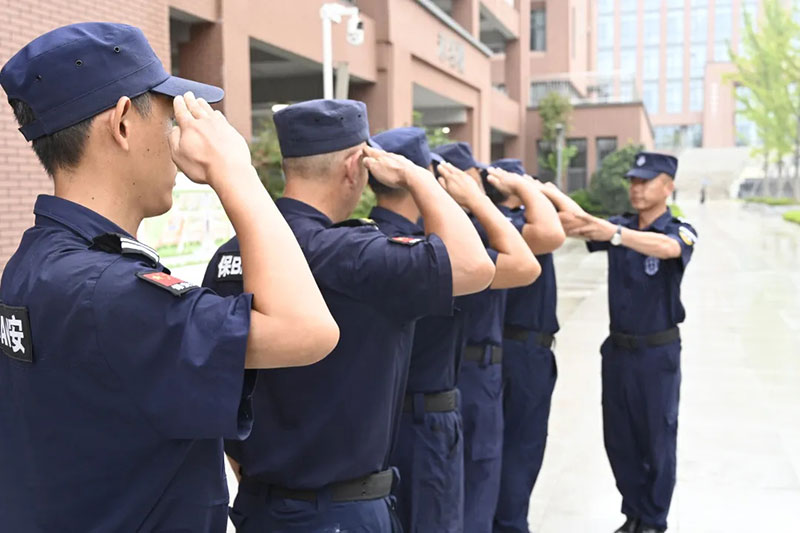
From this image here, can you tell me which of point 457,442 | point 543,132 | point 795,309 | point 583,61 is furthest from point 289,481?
point 583,61

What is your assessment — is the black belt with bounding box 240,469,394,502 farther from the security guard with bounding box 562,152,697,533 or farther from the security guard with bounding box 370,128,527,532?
the security guard with bounding box 562,152,697,533

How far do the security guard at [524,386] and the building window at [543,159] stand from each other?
85.3 feet

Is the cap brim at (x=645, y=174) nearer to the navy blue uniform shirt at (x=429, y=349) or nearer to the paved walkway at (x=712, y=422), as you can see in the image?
the paved walkway at (x=712, y=422)

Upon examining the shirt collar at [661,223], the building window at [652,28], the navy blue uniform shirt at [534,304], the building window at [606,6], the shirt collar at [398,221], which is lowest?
the navy blue uniform shirt at [534,304]

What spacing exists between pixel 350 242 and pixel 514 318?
2576 mm

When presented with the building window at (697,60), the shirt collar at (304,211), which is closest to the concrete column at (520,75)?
the shirt collar at (304,211)

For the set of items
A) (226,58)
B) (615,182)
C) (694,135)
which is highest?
(694,135)

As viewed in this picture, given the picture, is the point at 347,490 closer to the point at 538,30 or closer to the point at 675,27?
the point at 538,30

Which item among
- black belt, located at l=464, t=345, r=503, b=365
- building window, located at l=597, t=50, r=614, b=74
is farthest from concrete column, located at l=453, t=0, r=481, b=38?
building window, located at l=597, t=50, r=614, b=74

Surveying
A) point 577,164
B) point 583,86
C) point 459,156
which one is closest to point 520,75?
point 577,164

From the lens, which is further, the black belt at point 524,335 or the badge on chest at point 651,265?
the badge on chest at point 651,265

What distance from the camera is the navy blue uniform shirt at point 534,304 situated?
4645mm

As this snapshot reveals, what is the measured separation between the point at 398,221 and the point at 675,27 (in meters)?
94.6

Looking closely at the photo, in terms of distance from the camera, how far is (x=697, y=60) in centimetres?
8794
